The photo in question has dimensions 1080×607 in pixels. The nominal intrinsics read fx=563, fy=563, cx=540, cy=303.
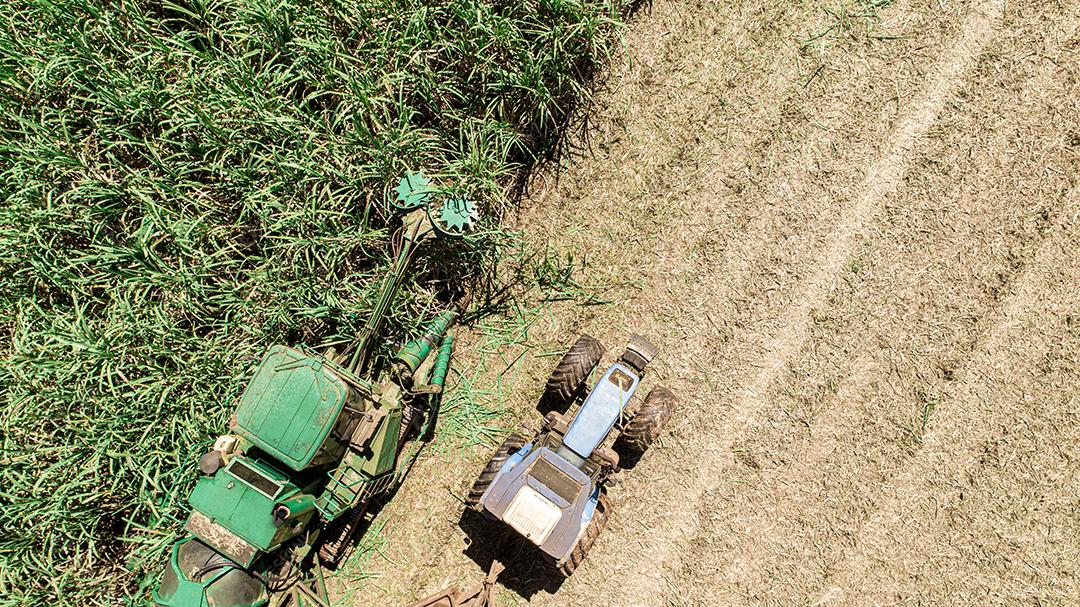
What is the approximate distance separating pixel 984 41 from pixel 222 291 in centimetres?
697

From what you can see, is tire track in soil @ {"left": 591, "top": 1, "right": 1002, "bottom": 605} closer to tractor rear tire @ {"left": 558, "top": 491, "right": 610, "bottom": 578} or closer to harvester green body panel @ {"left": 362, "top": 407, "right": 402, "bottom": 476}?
tractor rear tire @ {"left": 558, "top": 491, "right": 610, "bottom": 578}

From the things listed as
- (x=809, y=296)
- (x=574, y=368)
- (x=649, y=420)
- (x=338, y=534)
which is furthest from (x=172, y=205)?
(x=809, y=296)

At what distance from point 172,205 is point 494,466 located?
11.5 feet

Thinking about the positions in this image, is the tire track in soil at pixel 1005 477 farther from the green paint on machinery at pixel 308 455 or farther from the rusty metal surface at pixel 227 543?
the rusty metal surface at pixel 227 543

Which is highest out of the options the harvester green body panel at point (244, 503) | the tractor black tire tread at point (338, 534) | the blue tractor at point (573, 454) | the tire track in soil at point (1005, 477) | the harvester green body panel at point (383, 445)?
the tire track in soil at point (1005, 477)

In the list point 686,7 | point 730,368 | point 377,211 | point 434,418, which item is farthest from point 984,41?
point 434,418

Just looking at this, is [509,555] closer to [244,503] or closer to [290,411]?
[244,503]

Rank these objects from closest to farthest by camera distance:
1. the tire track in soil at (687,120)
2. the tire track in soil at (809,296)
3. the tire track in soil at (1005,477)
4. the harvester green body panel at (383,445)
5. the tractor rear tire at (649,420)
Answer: the harvester green body panel at (383,445)
the tractor rear tire at (649,420)
the tire track in soil at (1005,477)
the tire track in soil at (809,296)
the tire track in soil at (687,120)

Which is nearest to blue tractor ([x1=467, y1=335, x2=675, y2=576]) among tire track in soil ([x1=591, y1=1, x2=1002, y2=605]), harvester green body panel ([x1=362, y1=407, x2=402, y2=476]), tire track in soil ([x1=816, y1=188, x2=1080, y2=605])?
tire track in soil ([x1=591, y1=1, x2=1002, y2=605])

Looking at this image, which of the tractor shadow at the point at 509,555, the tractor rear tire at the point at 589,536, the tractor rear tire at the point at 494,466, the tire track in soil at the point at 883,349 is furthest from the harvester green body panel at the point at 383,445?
the tire track in soil at the point at 883,349

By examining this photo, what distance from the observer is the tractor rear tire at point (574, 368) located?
4.83 metres

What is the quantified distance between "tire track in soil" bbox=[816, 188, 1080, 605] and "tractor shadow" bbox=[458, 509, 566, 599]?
2.76 metres

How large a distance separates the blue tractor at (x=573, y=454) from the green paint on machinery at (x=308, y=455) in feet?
3.15

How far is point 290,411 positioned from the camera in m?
3.98
